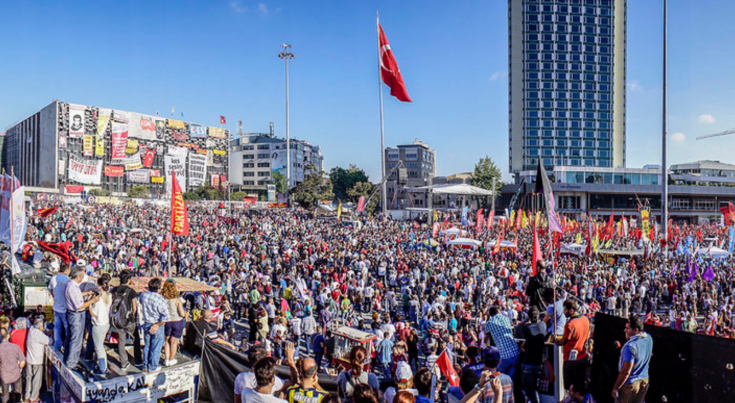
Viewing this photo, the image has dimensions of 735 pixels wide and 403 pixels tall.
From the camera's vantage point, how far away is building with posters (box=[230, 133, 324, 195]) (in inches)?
4195

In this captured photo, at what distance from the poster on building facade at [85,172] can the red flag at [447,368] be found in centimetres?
8624

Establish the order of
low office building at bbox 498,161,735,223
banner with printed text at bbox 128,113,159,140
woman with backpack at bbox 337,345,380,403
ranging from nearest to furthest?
woman with backpack at bbox 337,345,380,403 → low office building at bbox 498,161,735,223 → banner with printed text at bbox 128,113,159,140

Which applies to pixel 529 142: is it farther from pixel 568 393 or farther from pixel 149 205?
pixel 568 393

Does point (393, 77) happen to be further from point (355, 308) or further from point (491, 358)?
point (491, 358)

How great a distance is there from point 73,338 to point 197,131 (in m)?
101

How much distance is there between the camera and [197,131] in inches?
3959

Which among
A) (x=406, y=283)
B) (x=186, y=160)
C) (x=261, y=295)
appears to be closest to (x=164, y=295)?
(x=261, y=295)

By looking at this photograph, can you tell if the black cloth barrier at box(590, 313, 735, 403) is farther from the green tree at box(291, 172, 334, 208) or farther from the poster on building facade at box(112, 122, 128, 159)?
the poster on building facade at box(112, 122, 128, 159)

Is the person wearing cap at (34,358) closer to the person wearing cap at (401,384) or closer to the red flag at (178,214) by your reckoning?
the person wearing cap at (401,384)

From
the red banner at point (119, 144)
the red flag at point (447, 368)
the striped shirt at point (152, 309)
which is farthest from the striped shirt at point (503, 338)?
the red banner at point (119, 144)

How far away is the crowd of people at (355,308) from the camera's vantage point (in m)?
4.52

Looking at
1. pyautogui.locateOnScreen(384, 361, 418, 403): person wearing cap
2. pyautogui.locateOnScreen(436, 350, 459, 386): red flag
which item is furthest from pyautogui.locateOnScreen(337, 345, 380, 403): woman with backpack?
pyautogui.locateOnScreen(436, 350, 459, 386): red flag

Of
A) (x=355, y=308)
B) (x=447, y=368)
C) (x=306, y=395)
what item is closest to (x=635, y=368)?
(x=306, y=395)

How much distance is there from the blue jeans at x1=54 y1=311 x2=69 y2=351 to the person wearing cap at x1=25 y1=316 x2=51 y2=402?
395mm
